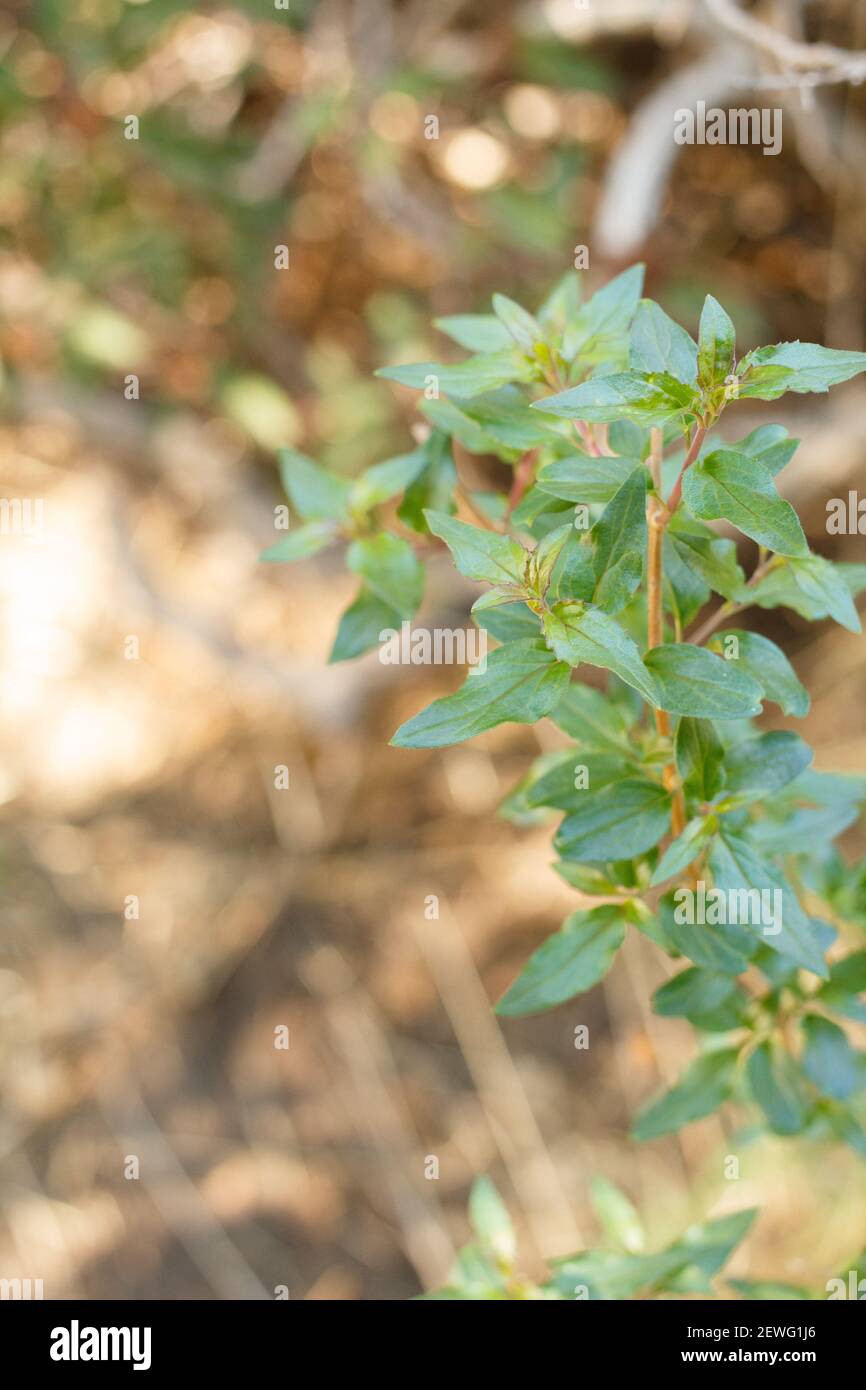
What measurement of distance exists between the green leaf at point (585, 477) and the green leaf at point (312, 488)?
26 cm

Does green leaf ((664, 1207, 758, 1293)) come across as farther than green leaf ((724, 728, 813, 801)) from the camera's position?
Yes

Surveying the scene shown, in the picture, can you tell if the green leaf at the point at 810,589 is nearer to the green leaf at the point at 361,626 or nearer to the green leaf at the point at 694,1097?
the green leaf at the point at 361,626

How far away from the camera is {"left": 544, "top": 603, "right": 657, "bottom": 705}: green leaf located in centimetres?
56

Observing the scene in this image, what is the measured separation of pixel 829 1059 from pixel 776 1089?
0.05 metres

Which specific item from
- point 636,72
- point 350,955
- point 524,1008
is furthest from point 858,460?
point 524,1008

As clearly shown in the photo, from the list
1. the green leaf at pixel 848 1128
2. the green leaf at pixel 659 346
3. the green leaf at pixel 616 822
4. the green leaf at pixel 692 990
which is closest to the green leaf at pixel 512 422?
the green leaf at pixel 659 346

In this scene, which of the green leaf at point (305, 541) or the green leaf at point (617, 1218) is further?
the green leaf at point (617, 1218)

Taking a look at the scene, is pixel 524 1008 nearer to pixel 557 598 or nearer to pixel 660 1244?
pixel 557 598

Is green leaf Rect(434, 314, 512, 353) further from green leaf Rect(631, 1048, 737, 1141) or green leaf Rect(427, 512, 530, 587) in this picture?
green leaf Rect(631, 1048, 737, 1141)

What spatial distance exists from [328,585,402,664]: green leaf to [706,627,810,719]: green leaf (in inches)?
9.3

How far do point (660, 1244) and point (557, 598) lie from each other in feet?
3.98

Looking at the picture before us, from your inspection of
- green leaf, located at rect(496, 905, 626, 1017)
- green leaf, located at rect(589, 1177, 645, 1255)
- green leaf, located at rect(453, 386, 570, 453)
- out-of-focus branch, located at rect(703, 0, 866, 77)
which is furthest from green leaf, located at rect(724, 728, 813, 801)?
out-of-focus branch, located at rect(703, 0, 866, 77)

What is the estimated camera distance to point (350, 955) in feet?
6.26

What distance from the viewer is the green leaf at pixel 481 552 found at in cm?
60
